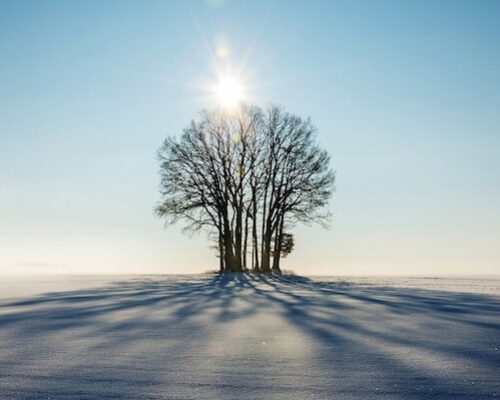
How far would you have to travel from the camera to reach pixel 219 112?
35219 millimetres

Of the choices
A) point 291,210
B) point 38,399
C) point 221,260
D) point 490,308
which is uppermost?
point 291,210

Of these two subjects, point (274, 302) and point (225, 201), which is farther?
point (225, 201)

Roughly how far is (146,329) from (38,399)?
3.18 metres

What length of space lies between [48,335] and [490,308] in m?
7.85

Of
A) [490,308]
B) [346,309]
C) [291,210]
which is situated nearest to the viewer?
[346,309]

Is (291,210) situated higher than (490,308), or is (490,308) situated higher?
(291,210)

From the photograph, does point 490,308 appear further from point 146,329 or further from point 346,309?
point 146,329

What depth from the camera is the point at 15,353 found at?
4672 mm

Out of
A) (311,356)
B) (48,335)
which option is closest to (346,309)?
(311,356)

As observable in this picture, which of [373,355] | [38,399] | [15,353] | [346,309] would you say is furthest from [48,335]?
[346,309]

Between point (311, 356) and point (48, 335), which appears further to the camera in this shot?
point (48, 335)

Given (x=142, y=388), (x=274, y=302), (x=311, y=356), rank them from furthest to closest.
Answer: (x=274, y=302) < (x=311, y=356) < (x=142, y=388)

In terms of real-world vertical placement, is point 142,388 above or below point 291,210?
below

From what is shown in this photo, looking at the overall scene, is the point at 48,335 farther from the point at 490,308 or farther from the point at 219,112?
the point at 219,112
